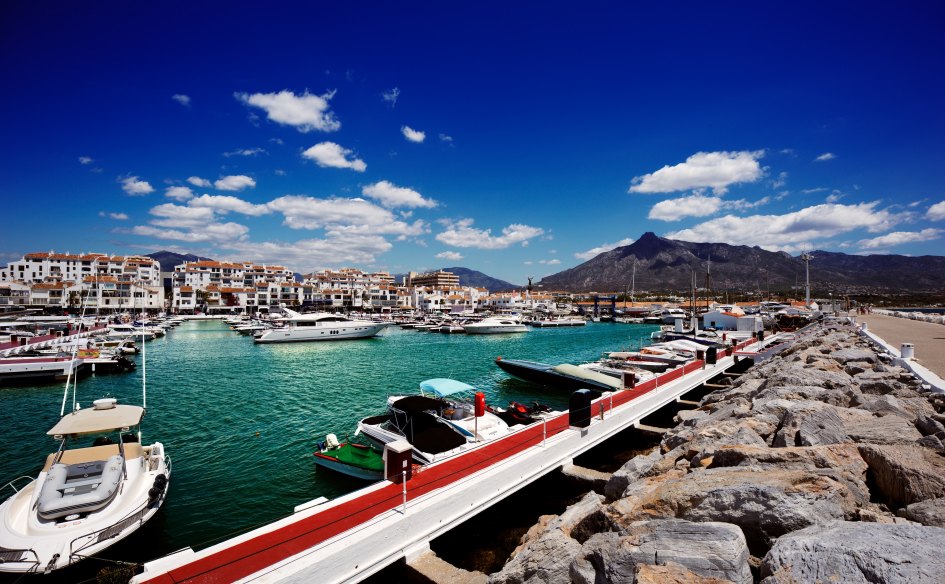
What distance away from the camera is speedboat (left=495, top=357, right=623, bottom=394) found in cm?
Answer: 2384

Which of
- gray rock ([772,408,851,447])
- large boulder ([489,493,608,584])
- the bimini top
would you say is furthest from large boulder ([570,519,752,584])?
the bimini top

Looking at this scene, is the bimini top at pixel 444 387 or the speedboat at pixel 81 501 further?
the bimini top at pixel 444 387

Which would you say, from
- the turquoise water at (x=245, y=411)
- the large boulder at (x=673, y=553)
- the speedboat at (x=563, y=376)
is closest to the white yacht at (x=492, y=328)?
the turquoise water at (x=245, y=411)

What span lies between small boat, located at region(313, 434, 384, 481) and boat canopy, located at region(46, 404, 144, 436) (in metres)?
5.16

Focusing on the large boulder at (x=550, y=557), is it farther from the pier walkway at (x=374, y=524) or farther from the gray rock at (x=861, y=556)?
the gray rock at (x=861, y=556)

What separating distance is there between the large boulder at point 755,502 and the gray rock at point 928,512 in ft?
1.59

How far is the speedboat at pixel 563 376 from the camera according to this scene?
939 inches

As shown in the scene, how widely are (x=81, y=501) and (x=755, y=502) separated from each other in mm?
12299

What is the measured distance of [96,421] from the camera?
1132 cm

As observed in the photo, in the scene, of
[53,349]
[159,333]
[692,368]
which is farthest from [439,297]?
[692,368]

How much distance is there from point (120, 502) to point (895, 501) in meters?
14.0

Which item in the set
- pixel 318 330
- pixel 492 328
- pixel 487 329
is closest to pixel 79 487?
pixel 318 330

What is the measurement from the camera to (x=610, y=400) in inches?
592

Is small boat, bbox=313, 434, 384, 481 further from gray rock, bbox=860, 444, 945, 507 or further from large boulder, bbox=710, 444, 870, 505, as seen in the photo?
gray rock, bbox=860, 444, 945, 507
